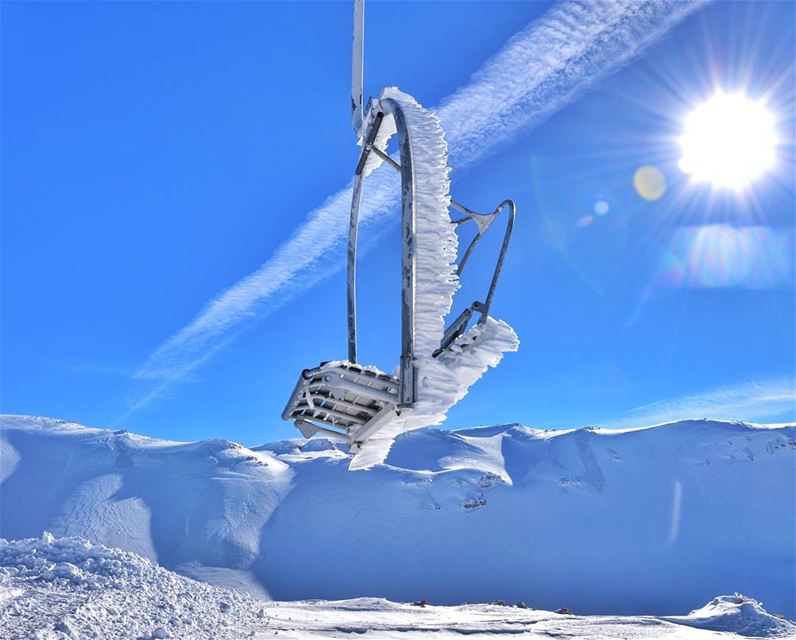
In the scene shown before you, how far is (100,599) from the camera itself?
14.6 meters

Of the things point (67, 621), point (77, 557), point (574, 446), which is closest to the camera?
point (67, 621)

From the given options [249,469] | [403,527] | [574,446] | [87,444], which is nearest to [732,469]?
[574,446]

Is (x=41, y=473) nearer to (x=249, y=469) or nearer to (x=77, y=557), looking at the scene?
(x=249, y=469)

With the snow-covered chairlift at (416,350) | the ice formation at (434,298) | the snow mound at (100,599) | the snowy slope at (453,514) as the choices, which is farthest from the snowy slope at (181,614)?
the snowy slope at (453,514)

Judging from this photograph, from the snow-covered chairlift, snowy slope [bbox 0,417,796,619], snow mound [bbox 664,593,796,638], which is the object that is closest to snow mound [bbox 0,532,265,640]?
the snow-covered chairlift

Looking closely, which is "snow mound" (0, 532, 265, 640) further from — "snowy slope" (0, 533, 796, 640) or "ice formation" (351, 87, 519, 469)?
"ice formation" (351, 87, 519, 469)

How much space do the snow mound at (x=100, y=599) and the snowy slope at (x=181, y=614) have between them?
0.08 ft

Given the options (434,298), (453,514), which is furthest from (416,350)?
(453,514)

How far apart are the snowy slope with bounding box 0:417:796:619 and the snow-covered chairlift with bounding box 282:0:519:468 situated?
41209mm

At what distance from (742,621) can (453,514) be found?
3175 cm

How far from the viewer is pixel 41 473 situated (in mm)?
63031

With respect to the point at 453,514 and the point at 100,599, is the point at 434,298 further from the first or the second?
the point at 453,514

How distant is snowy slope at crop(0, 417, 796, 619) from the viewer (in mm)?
47594

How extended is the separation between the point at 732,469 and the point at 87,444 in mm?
65314
